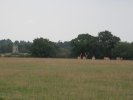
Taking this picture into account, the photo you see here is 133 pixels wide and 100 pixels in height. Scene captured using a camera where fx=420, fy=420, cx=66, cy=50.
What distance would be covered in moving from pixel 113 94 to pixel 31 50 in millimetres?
86115

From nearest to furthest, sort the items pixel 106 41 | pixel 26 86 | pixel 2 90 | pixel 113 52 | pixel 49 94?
1. pixel 49 94
2. pixel 2 90
3. pixel 26 86
4. pixel 113 52
5. pixel 106 41

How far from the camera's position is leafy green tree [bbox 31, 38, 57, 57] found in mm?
102062

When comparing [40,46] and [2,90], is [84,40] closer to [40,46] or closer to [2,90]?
[40,46]

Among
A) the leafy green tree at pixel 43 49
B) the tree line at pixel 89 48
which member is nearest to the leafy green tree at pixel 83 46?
the tree line at pixel 89 48

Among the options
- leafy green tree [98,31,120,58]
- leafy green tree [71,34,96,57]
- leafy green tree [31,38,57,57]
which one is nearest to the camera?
leafy green tree [71,34,96,57]

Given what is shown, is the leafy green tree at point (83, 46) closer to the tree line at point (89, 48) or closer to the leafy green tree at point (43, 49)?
the tree line at point (89, 48)

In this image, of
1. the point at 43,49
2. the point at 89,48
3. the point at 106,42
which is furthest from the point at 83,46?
the point at 43,49

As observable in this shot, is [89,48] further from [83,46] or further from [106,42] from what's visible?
[106,42]

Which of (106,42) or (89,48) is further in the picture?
(106,42)

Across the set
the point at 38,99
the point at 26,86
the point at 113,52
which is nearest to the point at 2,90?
the point at 26,86

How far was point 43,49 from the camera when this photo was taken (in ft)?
339

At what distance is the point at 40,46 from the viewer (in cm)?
10344

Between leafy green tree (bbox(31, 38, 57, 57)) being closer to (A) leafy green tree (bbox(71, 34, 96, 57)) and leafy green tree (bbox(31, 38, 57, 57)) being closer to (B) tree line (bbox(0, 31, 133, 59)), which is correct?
(B) tree line (bbox(0, 31, 133, 59))

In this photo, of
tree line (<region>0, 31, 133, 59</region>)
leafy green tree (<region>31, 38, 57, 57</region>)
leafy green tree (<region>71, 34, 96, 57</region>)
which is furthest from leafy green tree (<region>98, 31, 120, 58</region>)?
leafy green tree (<region>31, 38, 57, 57</region>)
